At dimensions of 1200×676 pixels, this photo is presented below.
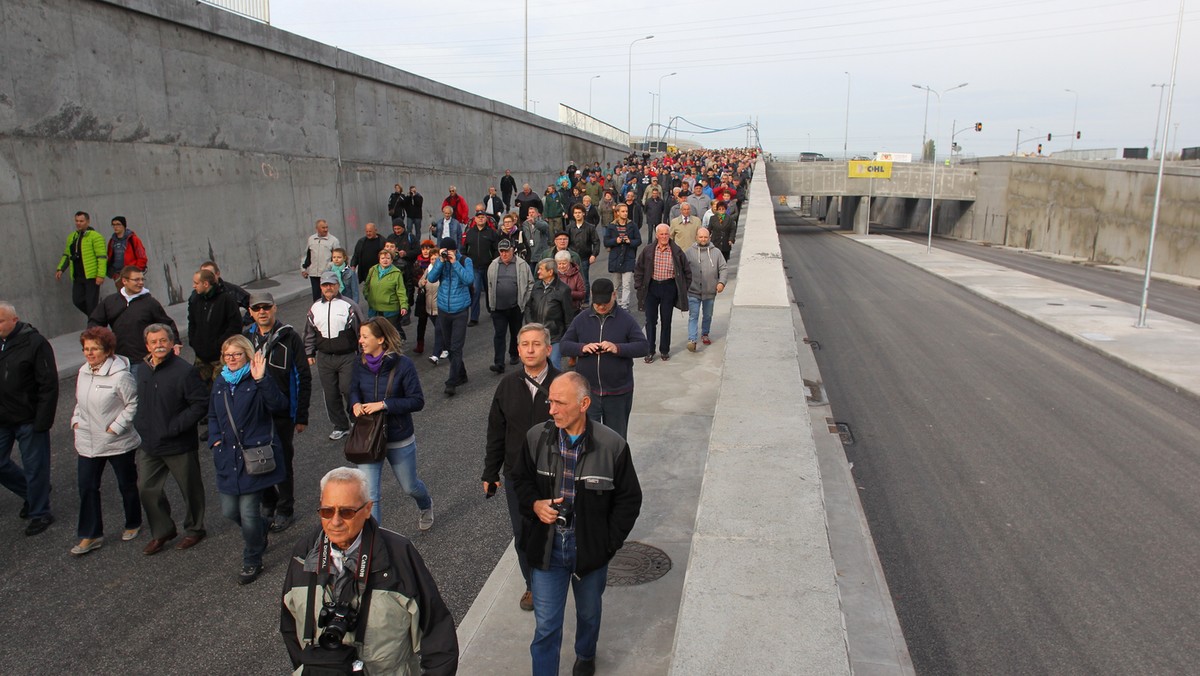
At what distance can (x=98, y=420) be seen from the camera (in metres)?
5.97

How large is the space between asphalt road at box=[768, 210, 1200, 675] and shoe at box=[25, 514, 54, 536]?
6.64m

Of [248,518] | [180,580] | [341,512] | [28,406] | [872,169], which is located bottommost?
[180,580]

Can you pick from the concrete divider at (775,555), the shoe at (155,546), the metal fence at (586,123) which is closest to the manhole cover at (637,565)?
the concrete divider at (775,555)

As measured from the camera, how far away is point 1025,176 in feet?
171

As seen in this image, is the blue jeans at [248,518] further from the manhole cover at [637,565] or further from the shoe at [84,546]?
the manhole cover at [637,565]

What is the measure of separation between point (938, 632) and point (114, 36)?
1451cm

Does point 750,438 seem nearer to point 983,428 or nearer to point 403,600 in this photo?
point 403,600

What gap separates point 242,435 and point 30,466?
2.14 metres

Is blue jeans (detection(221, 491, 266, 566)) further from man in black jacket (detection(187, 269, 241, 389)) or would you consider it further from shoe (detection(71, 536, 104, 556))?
man in black jacket (detection(187, 269, 241, 389))

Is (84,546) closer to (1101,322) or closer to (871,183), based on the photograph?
(1101,322)

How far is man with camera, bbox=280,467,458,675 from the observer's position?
2.96 meters

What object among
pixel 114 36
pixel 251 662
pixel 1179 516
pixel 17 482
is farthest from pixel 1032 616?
pixel 114 36

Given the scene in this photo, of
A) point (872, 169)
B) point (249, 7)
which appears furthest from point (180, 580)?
point (872, 169)

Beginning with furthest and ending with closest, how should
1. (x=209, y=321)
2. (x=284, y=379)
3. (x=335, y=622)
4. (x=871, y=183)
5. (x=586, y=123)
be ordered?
1. (x=871, y=183)
2. (x=586, y=123)
3. (x=209, y=321)
4. (x=284, y=379)
5. (x=335, y=622)
